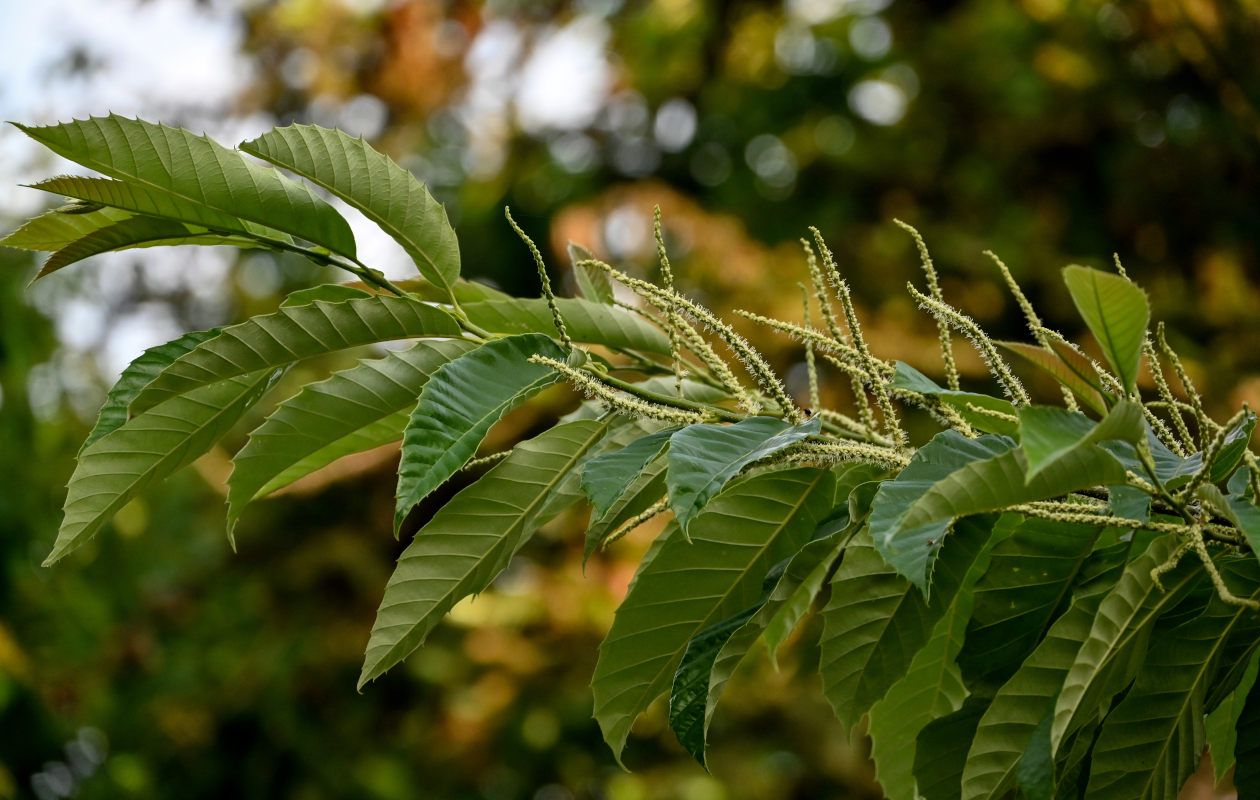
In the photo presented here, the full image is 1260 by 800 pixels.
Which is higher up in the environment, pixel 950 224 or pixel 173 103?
pixel 173 103

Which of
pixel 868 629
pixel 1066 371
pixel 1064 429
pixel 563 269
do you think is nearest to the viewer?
pixel 1064 429

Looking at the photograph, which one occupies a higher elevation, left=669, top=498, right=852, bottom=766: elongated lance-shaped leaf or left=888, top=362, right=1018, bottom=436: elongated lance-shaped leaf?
left=888, top=362, right=1018, bottom=436: elongated lance-shaped leaf

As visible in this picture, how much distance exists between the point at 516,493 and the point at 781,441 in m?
0.21

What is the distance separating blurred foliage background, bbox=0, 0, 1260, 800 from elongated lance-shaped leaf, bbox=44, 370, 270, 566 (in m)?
3.42

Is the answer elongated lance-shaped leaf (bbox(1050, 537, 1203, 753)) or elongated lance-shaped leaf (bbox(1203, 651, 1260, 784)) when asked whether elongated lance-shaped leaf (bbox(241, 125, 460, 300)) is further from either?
elongated lance-shaped leaf (bbox(1203, 651, 1260, 784))

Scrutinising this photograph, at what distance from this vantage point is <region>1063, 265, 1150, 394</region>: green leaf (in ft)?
1.71

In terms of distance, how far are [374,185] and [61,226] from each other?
0.23m

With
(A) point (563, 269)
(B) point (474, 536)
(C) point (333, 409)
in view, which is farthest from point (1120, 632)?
(A) point (563, 269)

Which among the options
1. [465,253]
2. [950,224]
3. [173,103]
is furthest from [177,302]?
[950,224]

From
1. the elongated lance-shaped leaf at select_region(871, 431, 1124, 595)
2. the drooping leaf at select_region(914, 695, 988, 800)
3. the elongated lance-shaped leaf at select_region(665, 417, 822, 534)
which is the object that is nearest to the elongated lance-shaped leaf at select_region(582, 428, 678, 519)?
the elongated lance-shaped leaf at select_region(665, 417, 822, 534)

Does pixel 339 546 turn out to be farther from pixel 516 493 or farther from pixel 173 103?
pixel 516 493

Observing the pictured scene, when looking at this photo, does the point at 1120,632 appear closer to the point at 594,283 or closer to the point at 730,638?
the point at 730,638

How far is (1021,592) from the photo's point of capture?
2.20ft

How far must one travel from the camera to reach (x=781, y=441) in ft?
1.97
